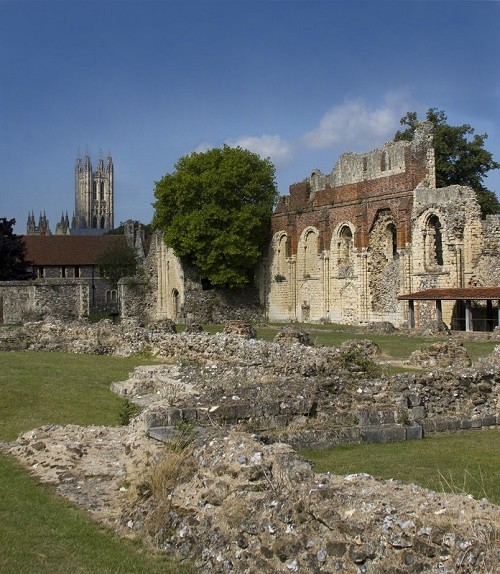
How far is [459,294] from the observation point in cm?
3020

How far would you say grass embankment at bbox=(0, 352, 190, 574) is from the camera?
6.06 metres

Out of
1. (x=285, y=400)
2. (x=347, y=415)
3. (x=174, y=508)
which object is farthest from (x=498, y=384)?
(x=174, y=508)

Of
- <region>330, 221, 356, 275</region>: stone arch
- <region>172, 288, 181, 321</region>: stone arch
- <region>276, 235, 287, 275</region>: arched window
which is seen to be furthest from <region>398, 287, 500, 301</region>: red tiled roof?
<region>172, 288, 181, 321</region>: stone arch

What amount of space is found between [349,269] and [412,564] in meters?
37.8

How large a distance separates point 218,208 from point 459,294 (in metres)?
18.1

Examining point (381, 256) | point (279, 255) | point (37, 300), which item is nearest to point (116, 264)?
point (279, 255)

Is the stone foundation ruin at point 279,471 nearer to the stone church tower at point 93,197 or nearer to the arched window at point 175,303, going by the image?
the arched window at point 175,303

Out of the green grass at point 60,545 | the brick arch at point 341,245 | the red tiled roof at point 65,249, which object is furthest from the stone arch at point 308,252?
the green grass at point 60,545

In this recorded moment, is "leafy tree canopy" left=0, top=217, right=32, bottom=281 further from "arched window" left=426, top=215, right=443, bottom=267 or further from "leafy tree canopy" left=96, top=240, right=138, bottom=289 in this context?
"arched window" left=426, top=215, right=443, bottom=267

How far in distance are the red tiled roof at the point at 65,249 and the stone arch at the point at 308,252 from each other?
2590 cm

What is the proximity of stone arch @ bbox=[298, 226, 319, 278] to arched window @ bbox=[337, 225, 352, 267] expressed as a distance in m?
2.46

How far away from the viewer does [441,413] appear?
11781mm

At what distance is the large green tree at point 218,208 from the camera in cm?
4456

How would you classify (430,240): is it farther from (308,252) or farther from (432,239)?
(308,252)
